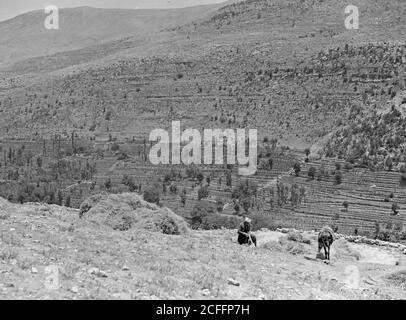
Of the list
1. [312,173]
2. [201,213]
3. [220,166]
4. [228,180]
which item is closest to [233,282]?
[201,213]

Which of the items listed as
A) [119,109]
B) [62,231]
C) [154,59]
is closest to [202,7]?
[154,59]

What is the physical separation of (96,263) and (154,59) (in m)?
58.0

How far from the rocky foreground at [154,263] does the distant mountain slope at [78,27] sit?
414 feet

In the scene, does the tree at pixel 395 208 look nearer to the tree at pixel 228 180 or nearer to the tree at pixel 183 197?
the tree at pixel 228 180

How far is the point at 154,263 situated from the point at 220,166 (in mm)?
29821

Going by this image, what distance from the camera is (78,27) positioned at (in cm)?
16250

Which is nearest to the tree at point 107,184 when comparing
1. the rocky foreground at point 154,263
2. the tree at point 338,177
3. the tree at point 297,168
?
the tree at point 297,168

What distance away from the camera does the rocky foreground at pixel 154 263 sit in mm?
8461

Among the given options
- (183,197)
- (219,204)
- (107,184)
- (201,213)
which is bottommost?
(219,204)

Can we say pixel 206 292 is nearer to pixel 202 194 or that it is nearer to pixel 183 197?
pixel 183 197

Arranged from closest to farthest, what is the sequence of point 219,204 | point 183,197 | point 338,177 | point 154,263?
point 154,263 < point 219,204 < point 183,197 < point 338,177

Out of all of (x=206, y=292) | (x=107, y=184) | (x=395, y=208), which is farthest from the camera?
(x=107, y=184)

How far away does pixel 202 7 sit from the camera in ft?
507
